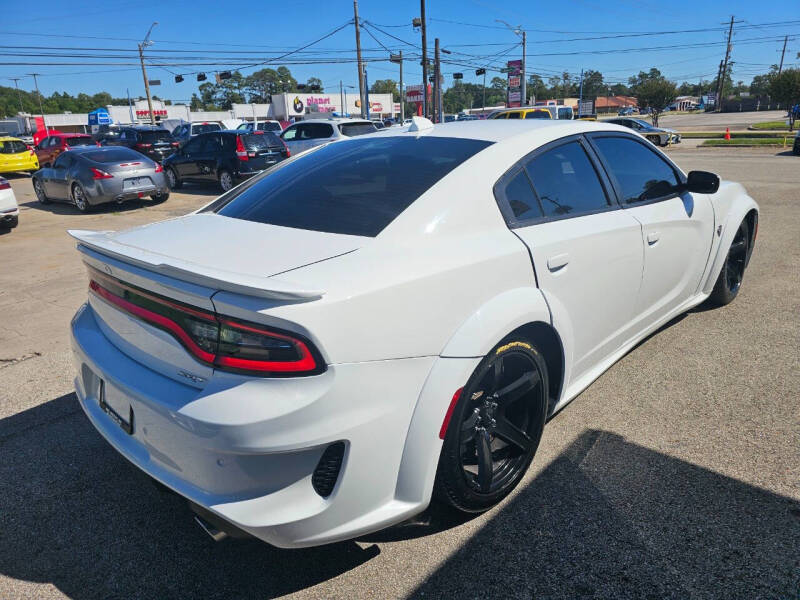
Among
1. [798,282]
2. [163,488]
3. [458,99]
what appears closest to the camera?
[163,488]

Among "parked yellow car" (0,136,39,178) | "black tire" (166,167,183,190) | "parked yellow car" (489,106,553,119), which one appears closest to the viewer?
"black tire" (166,167,183,190)

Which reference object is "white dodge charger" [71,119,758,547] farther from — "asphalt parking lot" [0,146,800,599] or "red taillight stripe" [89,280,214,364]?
"asphalt parking lot" [0,146,800,599]

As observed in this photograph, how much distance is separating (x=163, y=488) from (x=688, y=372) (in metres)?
3.14

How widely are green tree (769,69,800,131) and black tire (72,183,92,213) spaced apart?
4621 cm

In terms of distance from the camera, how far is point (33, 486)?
271 cm

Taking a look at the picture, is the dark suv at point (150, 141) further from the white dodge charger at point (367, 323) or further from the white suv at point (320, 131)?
the white dodge charger at point (367, 323)

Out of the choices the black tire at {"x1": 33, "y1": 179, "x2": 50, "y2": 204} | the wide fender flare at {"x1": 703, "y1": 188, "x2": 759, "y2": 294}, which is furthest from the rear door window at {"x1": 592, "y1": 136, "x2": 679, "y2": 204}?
the black tire at {"x1": 33, "y1": 179, "x2": 50, "y2": 204}

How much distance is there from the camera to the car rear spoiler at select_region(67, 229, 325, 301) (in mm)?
1652

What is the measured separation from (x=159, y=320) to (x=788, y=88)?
52513mm

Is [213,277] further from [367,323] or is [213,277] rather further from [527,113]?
[527,113]

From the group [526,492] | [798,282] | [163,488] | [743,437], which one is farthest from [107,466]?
[798,282]

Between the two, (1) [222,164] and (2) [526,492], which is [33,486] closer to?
(2) [526,492]

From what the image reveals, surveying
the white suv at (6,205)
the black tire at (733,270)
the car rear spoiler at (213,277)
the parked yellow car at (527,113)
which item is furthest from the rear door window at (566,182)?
the parked yellow car at (527,113)

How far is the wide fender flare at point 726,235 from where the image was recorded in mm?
4188
